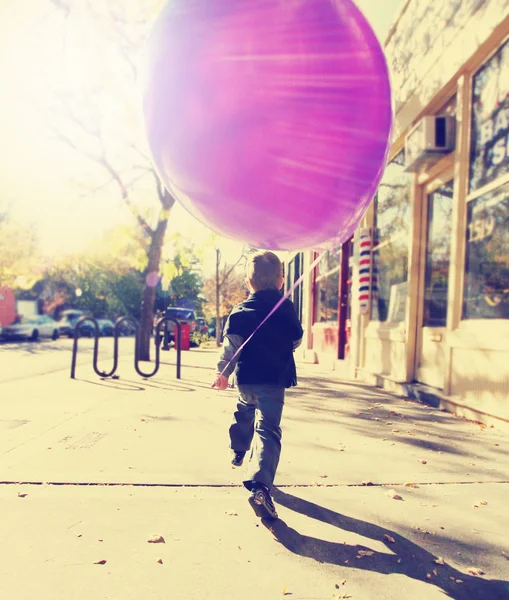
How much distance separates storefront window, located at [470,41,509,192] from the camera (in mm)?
5047

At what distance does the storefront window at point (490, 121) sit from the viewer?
5047mm

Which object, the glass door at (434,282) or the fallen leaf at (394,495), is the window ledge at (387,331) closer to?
the glass door at (434,282)

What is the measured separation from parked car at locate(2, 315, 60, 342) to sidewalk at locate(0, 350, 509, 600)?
67.8 ft

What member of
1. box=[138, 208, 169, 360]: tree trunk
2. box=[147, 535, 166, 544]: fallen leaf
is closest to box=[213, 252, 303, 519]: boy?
box=[147, 535, 166, 544]: fallen leaf

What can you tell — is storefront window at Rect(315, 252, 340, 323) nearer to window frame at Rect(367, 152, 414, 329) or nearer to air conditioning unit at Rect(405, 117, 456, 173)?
window frame at Rect(367, 152, 414, 329)

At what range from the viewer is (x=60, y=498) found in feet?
9.37

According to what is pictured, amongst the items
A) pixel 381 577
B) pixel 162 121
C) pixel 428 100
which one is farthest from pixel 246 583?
pixel 428 100

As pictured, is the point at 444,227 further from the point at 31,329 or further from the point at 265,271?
the point at 31,329

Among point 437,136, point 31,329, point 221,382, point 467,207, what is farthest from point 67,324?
point 221,382

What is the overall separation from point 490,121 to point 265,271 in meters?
3.77

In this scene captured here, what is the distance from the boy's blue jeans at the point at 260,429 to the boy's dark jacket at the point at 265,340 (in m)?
0.08

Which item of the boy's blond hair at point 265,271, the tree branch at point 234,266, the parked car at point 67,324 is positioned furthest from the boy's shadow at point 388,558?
the parked car at point 67,324

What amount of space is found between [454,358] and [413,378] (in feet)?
4.50

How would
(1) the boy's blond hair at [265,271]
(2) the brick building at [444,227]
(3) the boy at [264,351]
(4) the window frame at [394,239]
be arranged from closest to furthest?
1. (3) the boy at [264,351]
2. (1) the boy's blond hair at [265,271]
3. (2) the brick building at [444,227]
4. (4) the window frame at [394,239]
